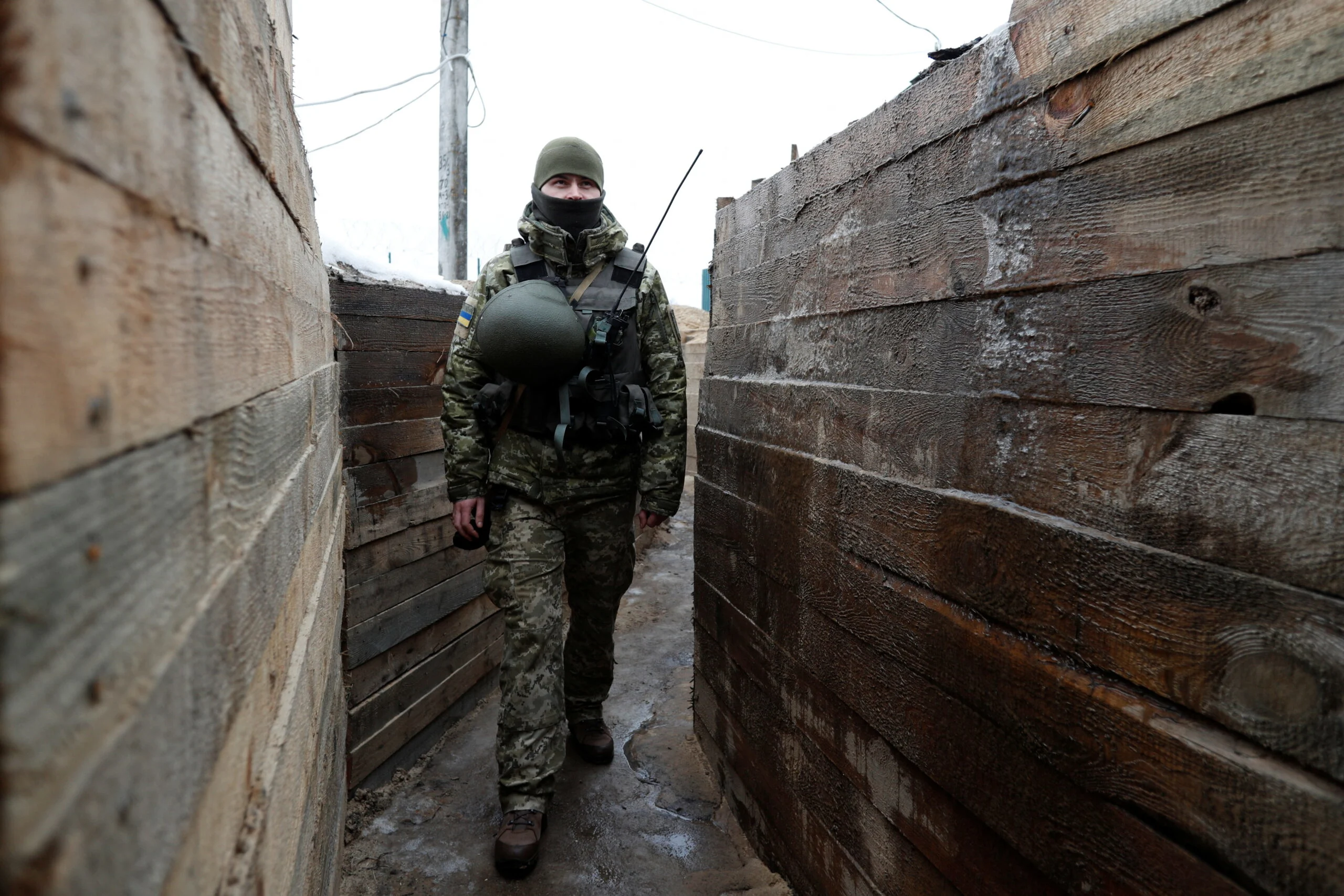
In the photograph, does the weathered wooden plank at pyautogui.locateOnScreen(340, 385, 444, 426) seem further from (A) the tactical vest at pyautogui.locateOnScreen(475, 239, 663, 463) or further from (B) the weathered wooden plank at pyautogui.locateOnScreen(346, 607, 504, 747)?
(B) the weathered wooden plank at pyautogui.locateOnScreen(346, 607, 504, 747)

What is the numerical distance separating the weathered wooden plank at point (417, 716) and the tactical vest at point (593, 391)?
97 centimetres

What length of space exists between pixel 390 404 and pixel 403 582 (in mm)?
668

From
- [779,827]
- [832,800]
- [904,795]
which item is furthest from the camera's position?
[779,827]

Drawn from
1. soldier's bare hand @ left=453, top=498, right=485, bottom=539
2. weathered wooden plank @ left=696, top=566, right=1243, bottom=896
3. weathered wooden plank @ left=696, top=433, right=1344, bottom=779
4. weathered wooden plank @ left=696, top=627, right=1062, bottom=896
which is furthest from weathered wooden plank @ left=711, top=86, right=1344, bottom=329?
soldier's bare hand @ left=453, top=498, right=485, bottom=539

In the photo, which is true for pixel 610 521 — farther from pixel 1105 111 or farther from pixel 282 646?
pixel 1105 111

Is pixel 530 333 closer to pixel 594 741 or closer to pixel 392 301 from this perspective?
pixel 392 301

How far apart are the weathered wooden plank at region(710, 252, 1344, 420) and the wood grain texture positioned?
1817 millimetres

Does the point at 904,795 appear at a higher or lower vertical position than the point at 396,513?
lower

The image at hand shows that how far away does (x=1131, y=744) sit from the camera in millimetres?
1112

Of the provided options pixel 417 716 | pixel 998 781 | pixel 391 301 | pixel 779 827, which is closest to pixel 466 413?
pixel 391 301

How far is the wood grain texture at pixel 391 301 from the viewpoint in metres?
2.70

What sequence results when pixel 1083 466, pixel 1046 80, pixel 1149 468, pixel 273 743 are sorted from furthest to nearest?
pixel 1046 80
pixel 1083 466
pixel 1149 468
pixel 273 743

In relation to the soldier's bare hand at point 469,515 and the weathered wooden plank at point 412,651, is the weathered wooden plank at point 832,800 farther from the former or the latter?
the weathered wooden plank at point 412,651

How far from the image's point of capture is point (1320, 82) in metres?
0.88
